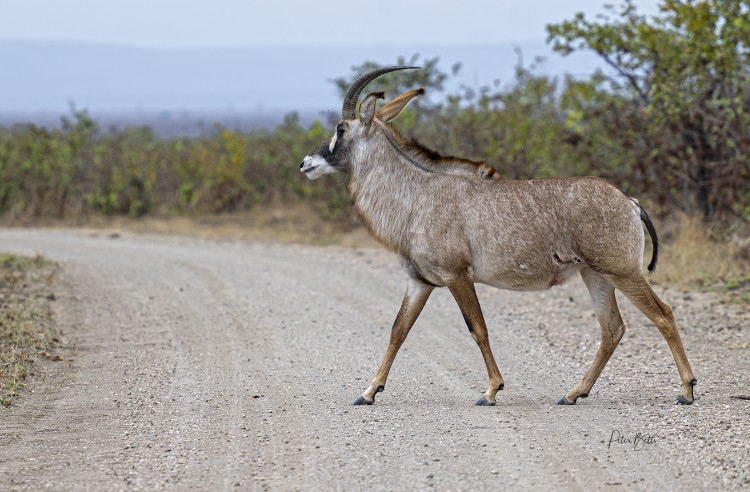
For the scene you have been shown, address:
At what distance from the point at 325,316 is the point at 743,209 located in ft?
22.8

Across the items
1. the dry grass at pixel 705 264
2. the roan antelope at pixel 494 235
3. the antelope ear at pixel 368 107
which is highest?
the antelope ear at pixel 368 107

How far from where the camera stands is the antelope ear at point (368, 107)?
7.27 m

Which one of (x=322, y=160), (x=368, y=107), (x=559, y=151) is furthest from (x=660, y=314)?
(x=559, y=151)

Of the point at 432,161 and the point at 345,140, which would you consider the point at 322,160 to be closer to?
the point at 345,140

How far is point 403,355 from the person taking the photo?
8.86 metres

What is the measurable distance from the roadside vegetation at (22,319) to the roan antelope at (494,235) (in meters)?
3.15

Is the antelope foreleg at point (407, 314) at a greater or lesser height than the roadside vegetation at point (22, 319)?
greater

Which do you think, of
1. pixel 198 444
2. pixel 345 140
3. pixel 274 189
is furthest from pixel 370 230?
pixel 274 189

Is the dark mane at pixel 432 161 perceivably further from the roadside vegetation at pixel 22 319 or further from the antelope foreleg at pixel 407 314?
the roadside vegetation at pixel 22 319

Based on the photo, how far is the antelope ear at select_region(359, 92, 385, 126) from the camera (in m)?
7.27

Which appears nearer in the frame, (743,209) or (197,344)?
(197,344)

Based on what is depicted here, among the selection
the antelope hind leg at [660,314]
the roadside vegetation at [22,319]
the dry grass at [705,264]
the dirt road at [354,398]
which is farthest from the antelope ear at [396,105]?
the dry grass at [705,264]

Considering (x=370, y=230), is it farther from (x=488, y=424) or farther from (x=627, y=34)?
(x=627, y=34)

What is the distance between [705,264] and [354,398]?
7.50m
